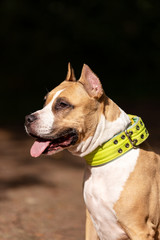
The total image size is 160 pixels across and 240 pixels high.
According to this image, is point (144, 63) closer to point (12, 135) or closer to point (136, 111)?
point (136, 111)

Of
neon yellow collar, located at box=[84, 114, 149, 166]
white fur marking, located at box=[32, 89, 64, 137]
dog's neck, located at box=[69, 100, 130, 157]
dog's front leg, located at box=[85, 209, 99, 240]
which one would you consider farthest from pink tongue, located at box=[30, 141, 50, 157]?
dog's front leg, located at box=[85, 209, 99, 240]

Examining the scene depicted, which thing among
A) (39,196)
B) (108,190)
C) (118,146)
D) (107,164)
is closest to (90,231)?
(108,190)

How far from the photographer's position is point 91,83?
3.14m

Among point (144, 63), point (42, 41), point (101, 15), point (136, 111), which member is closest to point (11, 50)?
point (42, 41)

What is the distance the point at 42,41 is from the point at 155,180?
12175 mm

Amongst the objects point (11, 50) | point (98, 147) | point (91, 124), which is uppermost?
point (91, 124)

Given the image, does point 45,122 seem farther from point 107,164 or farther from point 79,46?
point 79,46

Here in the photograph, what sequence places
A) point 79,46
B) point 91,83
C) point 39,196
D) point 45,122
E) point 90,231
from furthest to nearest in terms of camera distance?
point 79,46
point 39,196
point 90,231
point 91,83
point 45,122

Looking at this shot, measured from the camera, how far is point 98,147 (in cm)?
310

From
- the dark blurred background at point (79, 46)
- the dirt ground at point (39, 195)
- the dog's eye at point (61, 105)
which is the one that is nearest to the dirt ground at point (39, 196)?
the dirt ground at point (39, 195)

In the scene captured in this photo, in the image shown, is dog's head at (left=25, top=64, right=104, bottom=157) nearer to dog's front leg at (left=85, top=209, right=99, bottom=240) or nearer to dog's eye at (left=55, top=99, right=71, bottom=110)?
dog's eye at (left=55, top=99, right=71, bottom=110)

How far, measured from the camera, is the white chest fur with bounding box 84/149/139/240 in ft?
9.84

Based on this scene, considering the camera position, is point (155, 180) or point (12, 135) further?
point (12, 135)

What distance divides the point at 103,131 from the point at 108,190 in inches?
17.2
